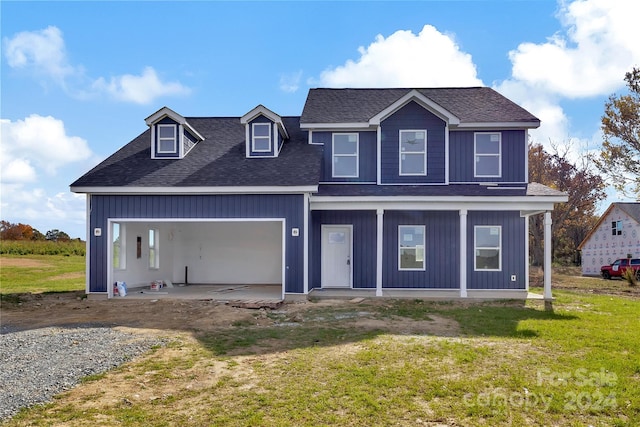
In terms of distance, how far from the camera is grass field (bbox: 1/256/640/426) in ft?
17.2

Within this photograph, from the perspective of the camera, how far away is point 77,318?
1145cm

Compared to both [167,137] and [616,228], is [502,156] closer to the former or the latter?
[167,137]

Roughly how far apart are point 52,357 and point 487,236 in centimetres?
1260

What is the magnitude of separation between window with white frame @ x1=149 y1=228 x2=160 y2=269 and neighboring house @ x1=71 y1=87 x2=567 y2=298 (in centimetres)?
39

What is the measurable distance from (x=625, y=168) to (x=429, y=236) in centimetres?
1924

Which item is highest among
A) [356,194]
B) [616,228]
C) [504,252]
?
[356,194]

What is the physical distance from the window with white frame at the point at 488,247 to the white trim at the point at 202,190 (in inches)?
228

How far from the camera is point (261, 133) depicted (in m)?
16.2

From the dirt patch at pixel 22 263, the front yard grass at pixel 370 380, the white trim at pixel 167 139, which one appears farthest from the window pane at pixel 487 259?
the dirt patch at pixel 22 263

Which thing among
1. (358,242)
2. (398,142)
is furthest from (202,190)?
(398,142)

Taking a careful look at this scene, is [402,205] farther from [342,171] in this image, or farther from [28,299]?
[28,299]

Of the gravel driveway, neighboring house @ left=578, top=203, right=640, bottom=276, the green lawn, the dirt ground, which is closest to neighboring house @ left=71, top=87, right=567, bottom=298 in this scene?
the dirt ground

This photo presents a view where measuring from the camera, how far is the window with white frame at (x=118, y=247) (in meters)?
15.1

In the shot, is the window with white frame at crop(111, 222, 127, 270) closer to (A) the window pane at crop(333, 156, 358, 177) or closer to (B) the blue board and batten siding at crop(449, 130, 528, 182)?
(A) the window pane at crop(333, 156, 358, 177)
